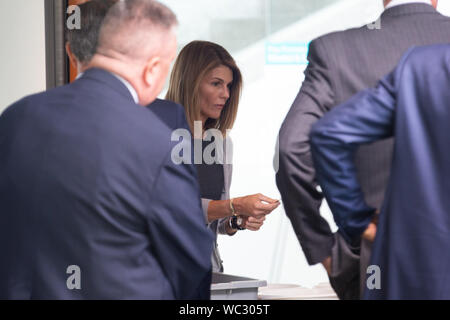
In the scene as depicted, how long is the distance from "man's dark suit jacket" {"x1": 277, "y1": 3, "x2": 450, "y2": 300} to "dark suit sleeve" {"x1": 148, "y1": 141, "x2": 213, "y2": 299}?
1.15ft

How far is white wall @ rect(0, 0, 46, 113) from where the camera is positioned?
3.01m

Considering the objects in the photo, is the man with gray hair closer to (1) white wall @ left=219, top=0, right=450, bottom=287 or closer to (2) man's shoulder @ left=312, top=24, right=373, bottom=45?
(2) man's shoulder @ left=312, top=24, right=373, bottom=45

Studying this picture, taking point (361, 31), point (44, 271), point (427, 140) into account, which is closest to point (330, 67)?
point (361, 31)

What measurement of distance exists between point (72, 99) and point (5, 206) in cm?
27

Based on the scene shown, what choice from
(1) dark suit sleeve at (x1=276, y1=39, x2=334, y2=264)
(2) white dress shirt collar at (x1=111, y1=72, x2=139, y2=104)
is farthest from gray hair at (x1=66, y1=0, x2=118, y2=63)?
(1) dark suit sleeve at (x1=276, y1=39, x2=334, y2=264)

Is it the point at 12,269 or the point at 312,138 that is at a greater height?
the point at 312,138

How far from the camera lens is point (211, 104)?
2.92 meters

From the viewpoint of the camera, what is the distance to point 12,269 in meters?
1.29

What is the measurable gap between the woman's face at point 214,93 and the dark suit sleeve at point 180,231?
1.59 metres

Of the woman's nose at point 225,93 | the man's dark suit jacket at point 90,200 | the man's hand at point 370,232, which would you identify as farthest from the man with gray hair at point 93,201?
the woman's nose at point 225,93

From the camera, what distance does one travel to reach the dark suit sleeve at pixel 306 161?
1.60 metres

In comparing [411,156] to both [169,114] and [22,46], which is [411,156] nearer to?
[169,114]

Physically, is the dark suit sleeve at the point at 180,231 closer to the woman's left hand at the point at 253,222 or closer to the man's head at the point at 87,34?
the man's head at the point at 87,34

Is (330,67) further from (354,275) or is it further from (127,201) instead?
(127,201)
